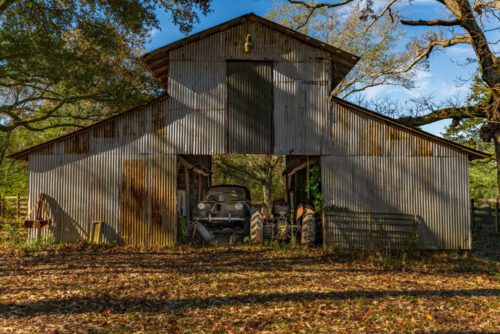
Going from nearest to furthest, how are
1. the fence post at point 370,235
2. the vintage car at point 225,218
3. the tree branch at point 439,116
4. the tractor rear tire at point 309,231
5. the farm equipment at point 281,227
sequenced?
the fence post at point 370,235, the tractor rear tire at point 309,231, the farm equipment at point 281,227, the vintage car at point 225,218, the tree branch at point 439,116

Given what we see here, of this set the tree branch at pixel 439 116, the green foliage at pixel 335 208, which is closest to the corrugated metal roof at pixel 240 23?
the green foliage at pixel 335 208

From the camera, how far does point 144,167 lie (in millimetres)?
13836

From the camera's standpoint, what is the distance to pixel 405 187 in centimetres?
1390

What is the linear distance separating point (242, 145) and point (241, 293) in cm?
674

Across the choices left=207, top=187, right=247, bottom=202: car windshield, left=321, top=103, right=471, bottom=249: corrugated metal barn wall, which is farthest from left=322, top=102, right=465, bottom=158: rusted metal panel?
left=207, top=187, right=247, bottom=202: car windshield

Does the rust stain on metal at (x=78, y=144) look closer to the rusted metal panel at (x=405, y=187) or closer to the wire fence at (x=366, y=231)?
the rusted metal panel at (x=405, y=187)

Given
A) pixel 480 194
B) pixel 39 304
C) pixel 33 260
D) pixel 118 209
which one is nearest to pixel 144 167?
pixel 118 209

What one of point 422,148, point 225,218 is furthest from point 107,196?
point 422,148

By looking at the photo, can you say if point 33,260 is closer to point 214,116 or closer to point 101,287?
point 101,287

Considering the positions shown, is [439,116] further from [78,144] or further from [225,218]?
[78,144]

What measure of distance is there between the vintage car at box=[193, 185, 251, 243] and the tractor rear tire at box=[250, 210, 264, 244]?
0.96 metres

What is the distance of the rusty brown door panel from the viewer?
13.6m

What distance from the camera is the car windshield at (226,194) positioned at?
631 inches

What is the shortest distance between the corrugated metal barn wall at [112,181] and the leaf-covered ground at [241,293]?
1.44m
